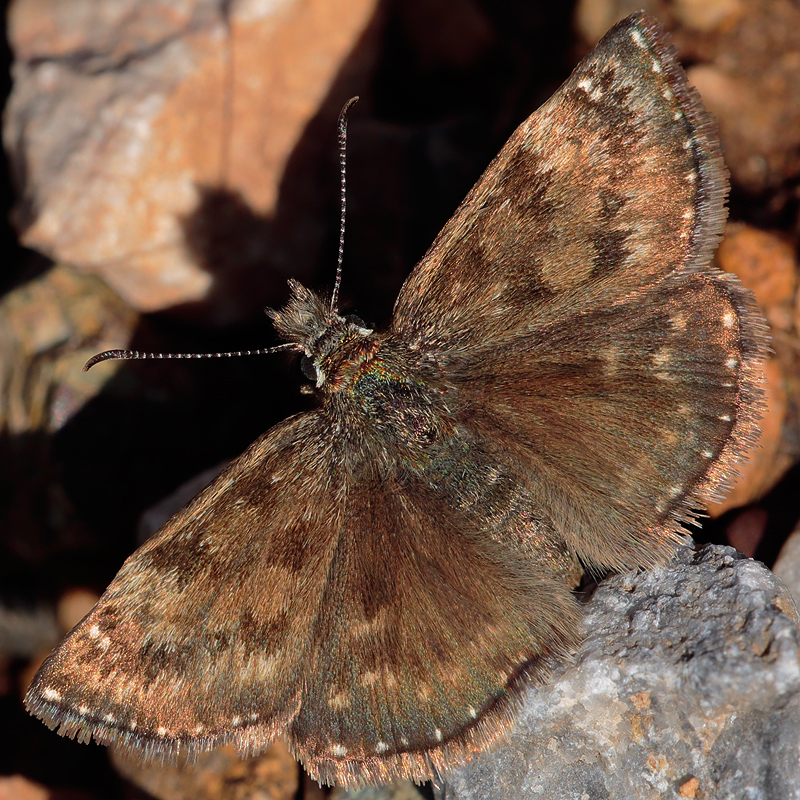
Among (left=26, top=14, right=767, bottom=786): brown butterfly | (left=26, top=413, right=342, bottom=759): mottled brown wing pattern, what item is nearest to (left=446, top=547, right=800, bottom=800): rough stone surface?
(left=26, top=14, right=767, bottom=786): brown butterfly

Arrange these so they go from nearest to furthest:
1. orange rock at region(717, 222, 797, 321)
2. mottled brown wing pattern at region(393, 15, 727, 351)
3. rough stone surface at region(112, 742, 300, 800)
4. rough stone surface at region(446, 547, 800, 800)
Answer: rough stone surface at region(446, 547, 800, 800)
mottled brown wing pattern at region(393, 15, 727, 351)
rough stone surface at region(112, 742, 300, 800)
orange rock at region(717, 222, 797, 321)

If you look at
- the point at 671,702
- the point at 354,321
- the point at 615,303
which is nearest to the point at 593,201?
the point at 615,303

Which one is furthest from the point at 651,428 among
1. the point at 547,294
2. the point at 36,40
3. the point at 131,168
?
the point at 36,40

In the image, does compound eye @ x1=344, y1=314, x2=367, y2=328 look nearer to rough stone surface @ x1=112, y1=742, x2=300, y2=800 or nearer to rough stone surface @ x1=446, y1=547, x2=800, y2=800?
rough stone surface @ x1=446, y1=547, x2=800, y2=800

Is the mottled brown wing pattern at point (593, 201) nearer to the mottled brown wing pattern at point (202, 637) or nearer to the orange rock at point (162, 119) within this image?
the mottled brown wing pattern at point (202, 637)

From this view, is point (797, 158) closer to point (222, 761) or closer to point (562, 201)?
point (562, 201)

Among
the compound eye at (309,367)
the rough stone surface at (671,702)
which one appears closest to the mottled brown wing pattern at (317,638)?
the rough stone surface at (671,702)
